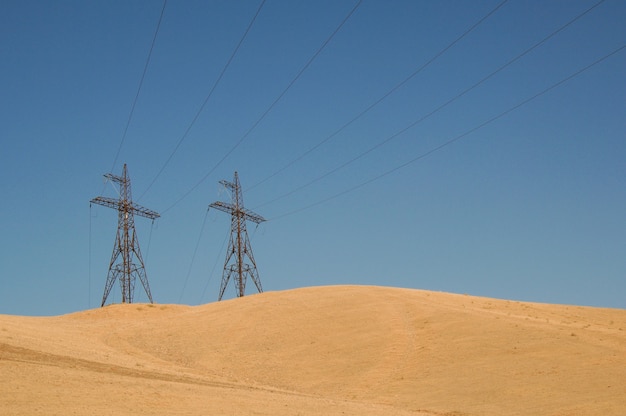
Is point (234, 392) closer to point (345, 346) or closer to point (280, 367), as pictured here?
point (280, 367)

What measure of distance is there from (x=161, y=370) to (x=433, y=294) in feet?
89.6

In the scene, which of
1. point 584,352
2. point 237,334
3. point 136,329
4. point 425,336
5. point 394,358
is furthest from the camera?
point 136,329

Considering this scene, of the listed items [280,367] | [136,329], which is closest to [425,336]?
[280,367]

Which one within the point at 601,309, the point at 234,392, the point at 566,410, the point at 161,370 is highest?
the point at 601,309

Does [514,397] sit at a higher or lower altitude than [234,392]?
lower

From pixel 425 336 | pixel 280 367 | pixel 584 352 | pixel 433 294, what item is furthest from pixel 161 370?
pixel 433 294

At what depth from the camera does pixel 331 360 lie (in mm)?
31406

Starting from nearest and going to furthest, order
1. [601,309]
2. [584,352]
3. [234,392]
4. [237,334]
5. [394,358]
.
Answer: [234,392] → [584,352] → [394,358] → [237,334] → [601,309]

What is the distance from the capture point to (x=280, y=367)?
31.2m

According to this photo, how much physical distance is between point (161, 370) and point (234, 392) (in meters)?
6.48

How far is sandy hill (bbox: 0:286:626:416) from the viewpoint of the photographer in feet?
64.7

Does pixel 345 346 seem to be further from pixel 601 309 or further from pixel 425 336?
pixel 601 309

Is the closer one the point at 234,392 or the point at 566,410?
the point at 566,410

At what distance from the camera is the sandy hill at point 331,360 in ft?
64.7
